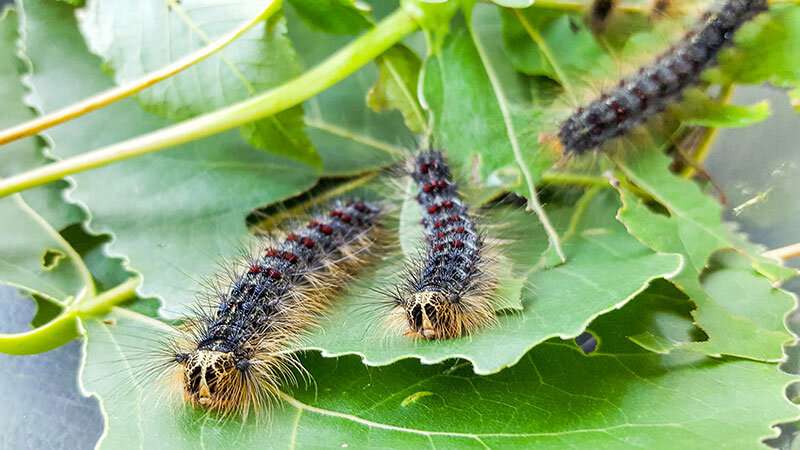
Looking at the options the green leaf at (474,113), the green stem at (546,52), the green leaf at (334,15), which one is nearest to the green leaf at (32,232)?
the green leaf at (334,15)

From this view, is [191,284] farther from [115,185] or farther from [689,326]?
[689,326]

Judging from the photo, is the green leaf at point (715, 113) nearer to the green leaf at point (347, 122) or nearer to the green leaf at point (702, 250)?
the green leaf at point (702, 250)

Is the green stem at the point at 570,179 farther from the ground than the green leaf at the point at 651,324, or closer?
farther from the ground

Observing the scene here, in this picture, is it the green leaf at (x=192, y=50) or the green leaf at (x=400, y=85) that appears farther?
the green leaf at (x=400, y=85)

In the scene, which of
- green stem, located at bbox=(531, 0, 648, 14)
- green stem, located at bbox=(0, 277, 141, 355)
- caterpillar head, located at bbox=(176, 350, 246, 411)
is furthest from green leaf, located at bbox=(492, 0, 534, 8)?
green stem, located at bbox=(0, 277, 141, 355)

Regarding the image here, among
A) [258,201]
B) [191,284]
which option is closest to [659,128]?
[258,201]

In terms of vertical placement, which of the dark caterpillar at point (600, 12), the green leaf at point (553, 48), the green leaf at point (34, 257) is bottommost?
the green leaf at point (34, 257)

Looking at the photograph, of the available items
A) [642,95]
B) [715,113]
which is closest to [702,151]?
[715,113]
